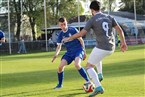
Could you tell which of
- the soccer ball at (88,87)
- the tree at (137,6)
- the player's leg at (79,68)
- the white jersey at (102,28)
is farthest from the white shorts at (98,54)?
the tree at (137,6)

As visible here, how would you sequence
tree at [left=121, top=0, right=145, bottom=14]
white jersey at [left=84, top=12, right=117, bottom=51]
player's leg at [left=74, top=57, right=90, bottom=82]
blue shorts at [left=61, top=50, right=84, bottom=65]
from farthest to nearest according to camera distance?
tree at [left=121, top=0, right=145, bottom=14], blue shorts at [left=61, top=50, right=84, bottom=65], player's leg at [left=74, top=57, right=90, bottom=82], white jersey at [left=84, top=12, right=117, bottom=51]

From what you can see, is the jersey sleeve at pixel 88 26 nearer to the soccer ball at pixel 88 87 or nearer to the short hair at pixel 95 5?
the short hair at pixel 95 5

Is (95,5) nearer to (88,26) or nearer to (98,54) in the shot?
(88,26)

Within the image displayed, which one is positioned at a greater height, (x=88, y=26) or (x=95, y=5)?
(x=95, y=5)

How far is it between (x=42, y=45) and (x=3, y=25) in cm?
1591

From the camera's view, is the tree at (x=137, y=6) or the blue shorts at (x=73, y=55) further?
the tree at (x=137, y=6)

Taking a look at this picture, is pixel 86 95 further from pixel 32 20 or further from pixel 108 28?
pixel 32 20

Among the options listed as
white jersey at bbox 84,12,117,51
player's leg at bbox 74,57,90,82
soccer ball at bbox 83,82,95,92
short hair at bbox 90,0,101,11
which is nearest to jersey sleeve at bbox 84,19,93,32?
white jersey at bbox 84,12,117,51

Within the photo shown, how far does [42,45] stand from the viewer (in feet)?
187

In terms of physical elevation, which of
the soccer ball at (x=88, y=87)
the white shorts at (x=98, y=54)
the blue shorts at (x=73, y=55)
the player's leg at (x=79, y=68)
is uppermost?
the white shorts at (x=98, y=54)

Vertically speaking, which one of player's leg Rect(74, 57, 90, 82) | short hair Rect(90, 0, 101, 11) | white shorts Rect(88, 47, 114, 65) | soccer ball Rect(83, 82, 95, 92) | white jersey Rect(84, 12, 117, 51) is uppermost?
short hair Rect(90, 0, 101, 11)

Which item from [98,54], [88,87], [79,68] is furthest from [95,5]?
[79,68]

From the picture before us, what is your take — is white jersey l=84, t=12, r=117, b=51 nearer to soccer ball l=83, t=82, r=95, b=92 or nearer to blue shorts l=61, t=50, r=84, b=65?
soccer ball l=83, t=82, r=95, b=92

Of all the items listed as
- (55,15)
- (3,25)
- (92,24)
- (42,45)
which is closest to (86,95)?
(92,24)
